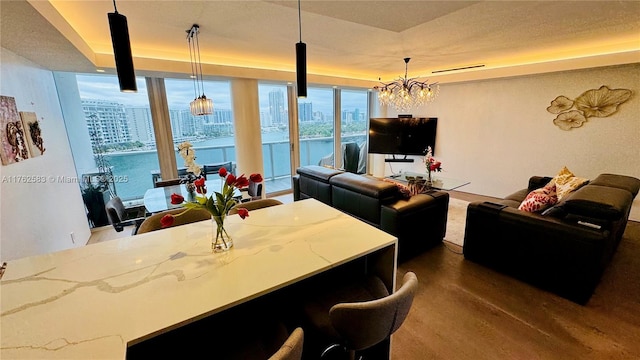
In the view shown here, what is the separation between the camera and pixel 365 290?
148 centimetres

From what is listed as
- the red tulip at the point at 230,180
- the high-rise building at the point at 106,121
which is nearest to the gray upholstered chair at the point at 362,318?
the red tulip at the point at 230,180

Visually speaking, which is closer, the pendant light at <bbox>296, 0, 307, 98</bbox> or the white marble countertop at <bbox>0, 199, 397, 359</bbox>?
the white marble countertop at <bbox>0, 199, 397, 359</bbox>

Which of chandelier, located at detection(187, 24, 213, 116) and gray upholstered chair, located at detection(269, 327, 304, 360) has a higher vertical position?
chandelier, located at detection(187, 24, 213, 116)

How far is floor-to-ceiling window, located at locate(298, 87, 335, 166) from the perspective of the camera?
5922 millimetres

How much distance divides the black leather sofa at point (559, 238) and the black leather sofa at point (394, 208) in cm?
41

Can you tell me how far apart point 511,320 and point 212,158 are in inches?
198

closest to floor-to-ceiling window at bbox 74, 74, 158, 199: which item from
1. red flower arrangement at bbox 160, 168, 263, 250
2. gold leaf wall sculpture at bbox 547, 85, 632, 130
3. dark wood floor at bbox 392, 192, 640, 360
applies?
red flower arrangement at bbox 160, 168, 263, 250

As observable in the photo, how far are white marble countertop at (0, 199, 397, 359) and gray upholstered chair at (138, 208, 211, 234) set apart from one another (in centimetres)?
21

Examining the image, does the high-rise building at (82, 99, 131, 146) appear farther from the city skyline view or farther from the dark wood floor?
the dark wood floor

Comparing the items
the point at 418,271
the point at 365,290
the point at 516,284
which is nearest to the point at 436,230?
the point at 418,271

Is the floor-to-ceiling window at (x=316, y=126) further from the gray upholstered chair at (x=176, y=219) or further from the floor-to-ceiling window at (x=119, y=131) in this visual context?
the gray upholstered chair at (x=176, y=219)

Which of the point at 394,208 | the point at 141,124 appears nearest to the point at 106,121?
the point at 141,124

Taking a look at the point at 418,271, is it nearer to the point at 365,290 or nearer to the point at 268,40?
the point at 365,290

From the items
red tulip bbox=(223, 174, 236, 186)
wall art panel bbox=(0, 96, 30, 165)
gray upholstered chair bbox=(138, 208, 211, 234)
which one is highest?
wall art panel bbox=(0, 96, 30, 165)
